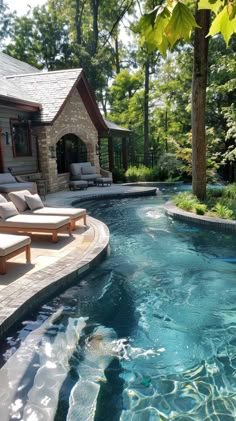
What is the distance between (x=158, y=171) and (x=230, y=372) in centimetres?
1637

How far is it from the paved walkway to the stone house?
20.6 feet

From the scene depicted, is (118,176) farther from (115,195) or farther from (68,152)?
(115,195)

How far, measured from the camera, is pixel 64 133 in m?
15.5

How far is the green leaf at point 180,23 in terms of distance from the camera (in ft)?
4.11

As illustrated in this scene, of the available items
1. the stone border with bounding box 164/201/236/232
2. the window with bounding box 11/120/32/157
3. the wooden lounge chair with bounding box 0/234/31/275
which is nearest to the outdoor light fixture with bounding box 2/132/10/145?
the window with bounding box 11/120/32/157

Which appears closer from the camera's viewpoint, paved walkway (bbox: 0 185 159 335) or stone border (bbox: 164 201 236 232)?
paved walkway (bbox: 0 185 159 335)

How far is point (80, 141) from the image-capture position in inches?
766

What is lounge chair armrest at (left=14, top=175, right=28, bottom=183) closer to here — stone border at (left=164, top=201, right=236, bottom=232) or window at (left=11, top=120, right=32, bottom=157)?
window at (left=11, top=120, right=32, bottom=157)

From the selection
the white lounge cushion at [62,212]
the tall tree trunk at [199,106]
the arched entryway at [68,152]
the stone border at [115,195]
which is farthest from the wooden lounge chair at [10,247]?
the arched entryway at [68,152]

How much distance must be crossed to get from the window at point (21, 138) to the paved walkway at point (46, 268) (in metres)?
6.47

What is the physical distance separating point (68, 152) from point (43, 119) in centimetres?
504

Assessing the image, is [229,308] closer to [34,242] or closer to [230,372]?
[230,372]

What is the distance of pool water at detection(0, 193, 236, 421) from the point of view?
10.2 ft

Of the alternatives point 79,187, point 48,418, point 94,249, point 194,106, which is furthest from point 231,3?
point 79,187
